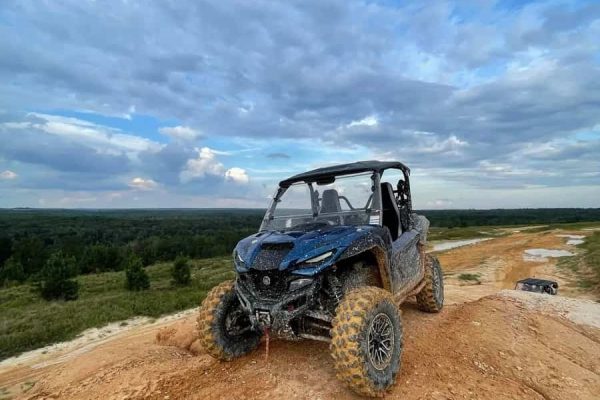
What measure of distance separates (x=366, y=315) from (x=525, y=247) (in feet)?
110

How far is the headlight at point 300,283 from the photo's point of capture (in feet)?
14.2

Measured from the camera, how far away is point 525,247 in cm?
3234

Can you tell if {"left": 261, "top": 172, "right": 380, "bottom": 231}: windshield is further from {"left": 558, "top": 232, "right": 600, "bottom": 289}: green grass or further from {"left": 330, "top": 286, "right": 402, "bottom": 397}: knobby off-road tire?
{"left": 558, "top": 232, "right": 600, "bottom": 289}: green grass

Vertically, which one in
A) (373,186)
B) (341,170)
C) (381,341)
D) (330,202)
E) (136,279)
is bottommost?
(136,279)

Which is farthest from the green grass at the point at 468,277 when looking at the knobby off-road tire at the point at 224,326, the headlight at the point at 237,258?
the headlight at the point at 237,258

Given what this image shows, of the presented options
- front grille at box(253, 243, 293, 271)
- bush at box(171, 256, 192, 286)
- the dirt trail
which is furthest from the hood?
bush at box(171, 256, 192, 286)

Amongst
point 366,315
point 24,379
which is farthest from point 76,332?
point 366,315

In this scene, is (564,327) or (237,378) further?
(564,327)

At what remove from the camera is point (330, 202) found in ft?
20.0

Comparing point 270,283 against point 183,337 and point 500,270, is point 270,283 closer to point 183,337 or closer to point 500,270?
point 183,337

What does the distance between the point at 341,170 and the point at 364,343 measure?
9.07 feet

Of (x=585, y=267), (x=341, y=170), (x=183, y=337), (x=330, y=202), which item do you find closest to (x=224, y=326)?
(x=330, y=202)

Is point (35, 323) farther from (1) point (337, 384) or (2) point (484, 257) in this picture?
(2) point (484, 257)

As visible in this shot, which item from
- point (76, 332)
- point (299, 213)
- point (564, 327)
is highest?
point (299, 213)
